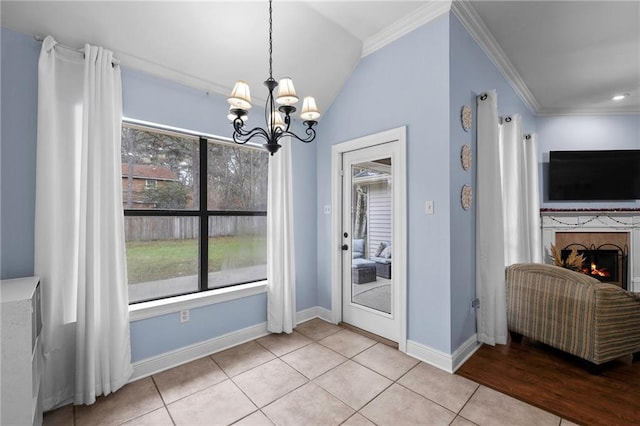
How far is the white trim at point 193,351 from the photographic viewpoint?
2.28 m

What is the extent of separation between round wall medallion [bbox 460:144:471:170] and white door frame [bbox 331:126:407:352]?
20.2 inches

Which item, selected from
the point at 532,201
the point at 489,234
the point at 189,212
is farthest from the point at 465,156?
the point at 189,212

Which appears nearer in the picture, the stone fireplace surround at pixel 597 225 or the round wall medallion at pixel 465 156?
the round wall medallion at pixel 465 156

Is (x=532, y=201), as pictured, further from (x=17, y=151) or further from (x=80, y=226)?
(x=17, y=151)

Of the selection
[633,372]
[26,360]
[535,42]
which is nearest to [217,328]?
[26,360]

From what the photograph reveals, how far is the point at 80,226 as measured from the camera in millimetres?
1937

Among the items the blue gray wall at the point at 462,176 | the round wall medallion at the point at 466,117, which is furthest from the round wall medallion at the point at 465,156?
the round wall medallion at the point at 466,117

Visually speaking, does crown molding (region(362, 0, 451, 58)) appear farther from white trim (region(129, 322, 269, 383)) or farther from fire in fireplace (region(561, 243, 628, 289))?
fire in fireplace (region(561, 243, 628, 289))

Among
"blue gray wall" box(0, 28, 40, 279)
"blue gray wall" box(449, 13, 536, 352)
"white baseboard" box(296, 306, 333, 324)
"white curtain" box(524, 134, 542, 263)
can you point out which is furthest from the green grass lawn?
"white curtain" box(524, 134, 542, 263)

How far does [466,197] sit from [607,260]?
4.05 meters

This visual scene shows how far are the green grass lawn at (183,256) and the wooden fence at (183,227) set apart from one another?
0.05 meters

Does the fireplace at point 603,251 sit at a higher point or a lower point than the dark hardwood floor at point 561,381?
higher

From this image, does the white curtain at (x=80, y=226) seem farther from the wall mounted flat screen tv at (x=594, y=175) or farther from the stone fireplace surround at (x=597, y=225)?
the wall mounted flat screen tv at (x=594, y=175)

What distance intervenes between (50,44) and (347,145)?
8.48 ft
